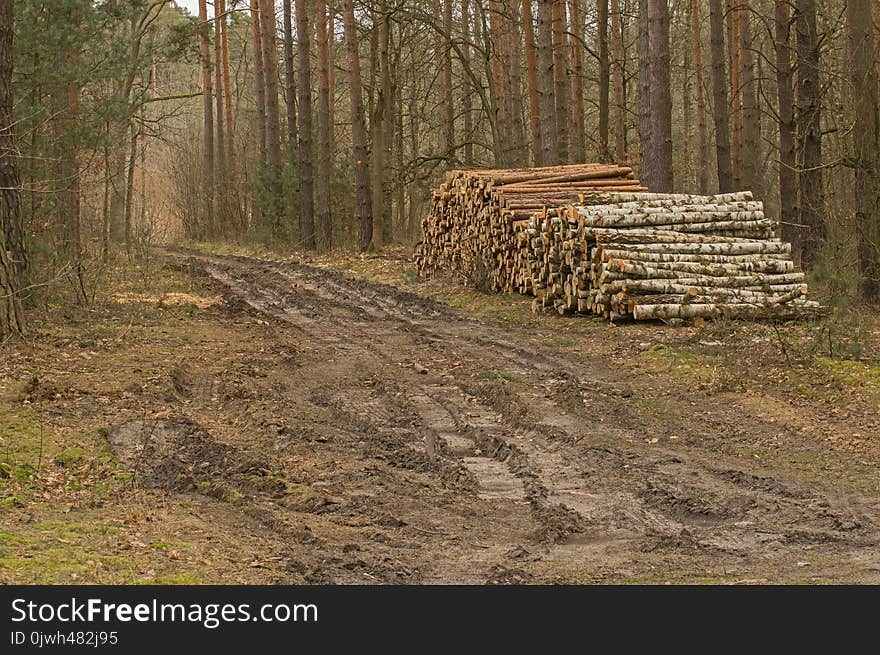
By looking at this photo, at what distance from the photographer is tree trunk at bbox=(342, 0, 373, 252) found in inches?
992

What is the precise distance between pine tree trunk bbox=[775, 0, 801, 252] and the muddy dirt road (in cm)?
1063

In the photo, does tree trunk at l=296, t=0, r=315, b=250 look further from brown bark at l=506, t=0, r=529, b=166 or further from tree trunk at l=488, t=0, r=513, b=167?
brown bark at l=506, t=0, r=529, b=166

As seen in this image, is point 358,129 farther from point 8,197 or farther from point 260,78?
point 8,197

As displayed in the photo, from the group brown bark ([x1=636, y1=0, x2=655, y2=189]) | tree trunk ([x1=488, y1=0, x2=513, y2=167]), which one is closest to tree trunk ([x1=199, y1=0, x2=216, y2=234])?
tree trunk ([x1=488, y1=0, x2=513, y2=167])

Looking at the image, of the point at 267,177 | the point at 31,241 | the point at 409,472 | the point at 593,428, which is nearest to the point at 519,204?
the point at 31,241

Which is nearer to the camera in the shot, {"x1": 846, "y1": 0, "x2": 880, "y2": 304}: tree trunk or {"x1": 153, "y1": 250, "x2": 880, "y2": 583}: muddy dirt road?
{"x1": 153, "y1": 250, "x2": 880, "y2": 583}: muddy dirt road

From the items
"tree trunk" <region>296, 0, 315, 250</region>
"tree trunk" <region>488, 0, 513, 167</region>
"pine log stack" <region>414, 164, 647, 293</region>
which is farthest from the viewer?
"tree trunk" <region>296, 0, 315, 250</region>

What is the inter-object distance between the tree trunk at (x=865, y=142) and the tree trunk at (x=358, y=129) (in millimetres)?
13702

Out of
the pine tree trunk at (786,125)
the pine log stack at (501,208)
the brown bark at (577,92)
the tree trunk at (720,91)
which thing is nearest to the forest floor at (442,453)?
the pine log stack at (501,208)

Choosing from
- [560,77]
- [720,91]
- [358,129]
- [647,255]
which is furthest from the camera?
[358,129]

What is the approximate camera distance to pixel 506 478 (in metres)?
7.54

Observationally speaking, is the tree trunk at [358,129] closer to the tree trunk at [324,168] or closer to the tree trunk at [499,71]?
the tree trunk at [324,168]

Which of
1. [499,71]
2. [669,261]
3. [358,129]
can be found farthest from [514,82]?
[669,261]

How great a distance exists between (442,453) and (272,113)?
25.4 metres
